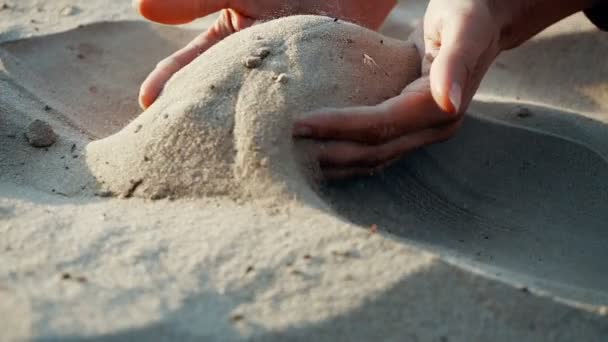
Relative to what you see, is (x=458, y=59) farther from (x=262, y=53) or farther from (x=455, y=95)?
(x=262, y=53)

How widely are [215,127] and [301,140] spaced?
0.23m

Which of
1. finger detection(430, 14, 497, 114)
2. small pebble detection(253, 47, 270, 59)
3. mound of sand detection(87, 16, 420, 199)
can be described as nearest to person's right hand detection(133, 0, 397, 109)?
mound of sand detection(87, 16, 420, 199)

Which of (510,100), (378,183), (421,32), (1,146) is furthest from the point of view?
(510,100)

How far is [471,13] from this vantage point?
2131 mm

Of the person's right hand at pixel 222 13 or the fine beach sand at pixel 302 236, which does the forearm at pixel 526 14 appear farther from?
the person's right hand at pixel 222 13

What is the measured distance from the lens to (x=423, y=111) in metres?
1.98

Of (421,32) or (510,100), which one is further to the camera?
(510,100)

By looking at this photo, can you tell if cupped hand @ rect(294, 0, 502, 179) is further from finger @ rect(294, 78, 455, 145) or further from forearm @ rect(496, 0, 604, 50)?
forearm @ rect(496, 0, 604, 50)

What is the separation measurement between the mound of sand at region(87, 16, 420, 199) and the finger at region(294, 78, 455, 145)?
0.06m

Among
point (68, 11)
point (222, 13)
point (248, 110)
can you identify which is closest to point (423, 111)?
point (248, 110)

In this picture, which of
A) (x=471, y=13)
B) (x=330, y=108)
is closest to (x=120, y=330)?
(x=330, y=108)

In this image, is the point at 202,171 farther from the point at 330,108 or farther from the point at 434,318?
the point at 434,318

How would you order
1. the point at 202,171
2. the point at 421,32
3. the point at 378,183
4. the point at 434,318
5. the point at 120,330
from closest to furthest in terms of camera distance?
the point at 120,330 < the point at 434,318 < the point at 202,171 < the point at 378,183 < the point at 421,32

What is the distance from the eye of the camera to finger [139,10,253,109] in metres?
2.25
